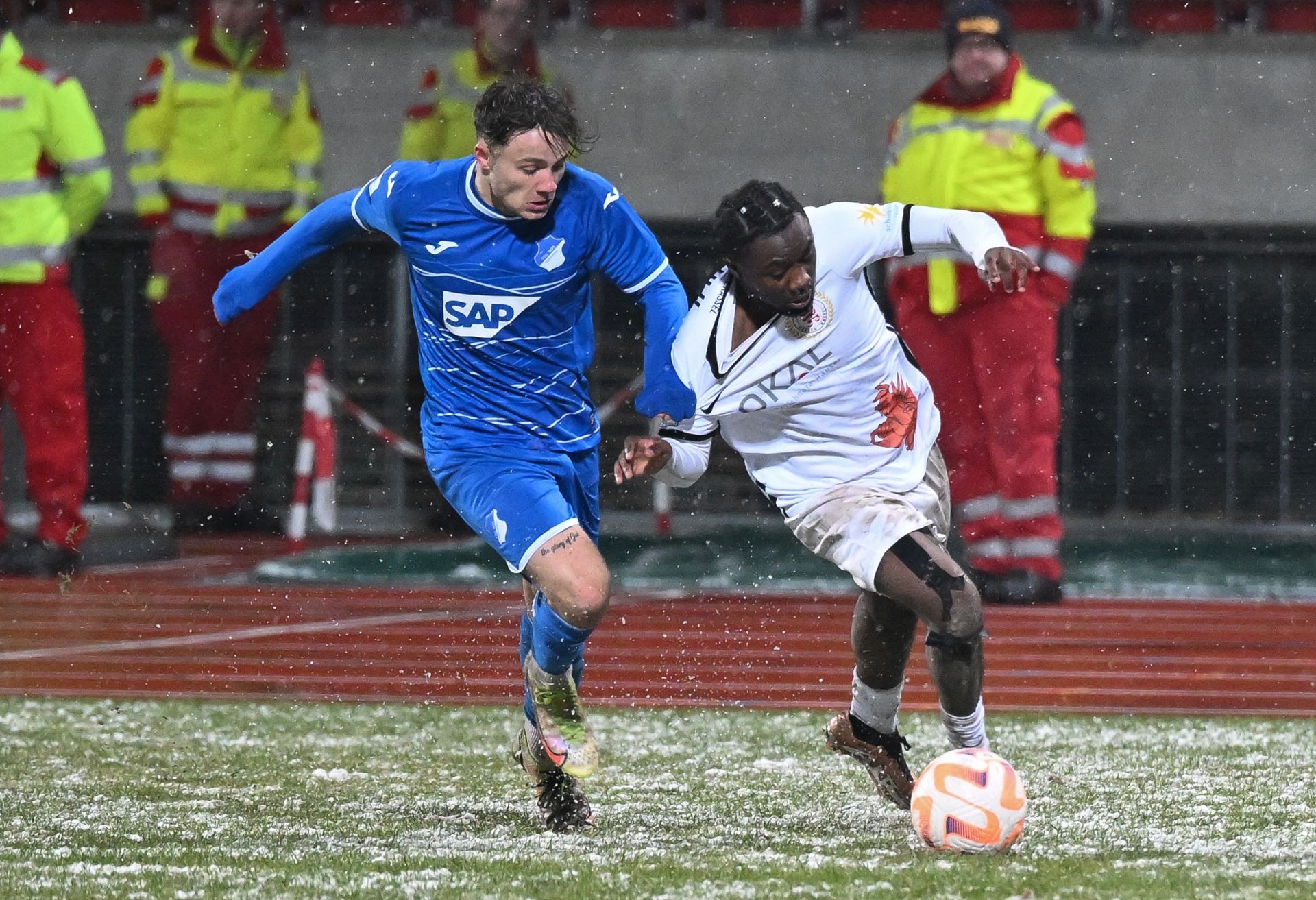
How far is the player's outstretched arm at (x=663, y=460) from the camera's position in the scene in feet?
14.5

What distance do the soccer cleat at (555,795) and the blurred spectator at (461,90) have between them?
7425 mm

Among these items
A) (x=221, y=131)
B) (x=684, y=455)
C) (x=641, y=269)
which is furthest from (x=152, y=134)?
(x=684, y=455)

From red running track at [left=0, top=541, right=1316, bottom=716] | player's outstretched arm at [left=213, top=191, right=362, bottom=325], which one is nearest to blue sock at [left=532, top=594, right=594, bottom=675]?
player's outstretched arm at [left=213, top=191, right=362, bottom=325]

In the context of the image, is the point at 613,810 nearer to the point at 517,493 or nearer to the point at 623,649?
the point at 517,493

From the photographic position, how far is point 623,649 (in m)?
8.49

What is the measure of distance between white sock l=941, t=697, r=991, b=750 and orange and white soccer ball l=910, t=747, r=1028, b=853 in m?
0.47

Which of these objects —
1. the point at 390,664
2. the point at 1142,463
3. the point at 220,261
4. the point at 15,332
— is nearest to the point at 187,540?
the point at 220,261

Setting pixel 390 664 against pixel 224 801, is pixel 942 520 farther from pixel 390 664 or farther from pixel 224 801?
pixel 390 664

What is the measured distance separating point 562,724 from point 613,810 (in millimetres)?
317

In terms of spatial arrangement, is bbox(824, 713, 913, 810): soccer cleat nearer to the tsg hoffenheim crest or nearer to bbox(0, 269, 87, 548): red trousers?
the tsg hoffenheim crest

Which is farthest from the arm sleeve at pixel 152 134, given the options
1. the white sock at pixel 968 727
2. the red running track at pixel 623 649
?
the white sock at pixel 968 727

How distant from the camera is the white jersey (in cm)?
477

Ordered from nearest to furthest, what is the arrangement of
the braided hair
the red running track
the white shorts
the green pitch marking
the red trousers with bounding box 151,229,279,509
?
the braided hair
the white shorts
the red running track
the green pitch marking
the red trousers with bounding box 151,229,279,509

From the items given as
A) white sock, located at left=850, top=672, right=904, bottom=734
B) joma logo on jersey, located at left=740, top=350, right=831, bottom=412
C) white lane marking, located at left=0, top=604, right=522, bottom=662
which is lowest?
white lane marking, located at left=0, top=604, right=522, bottom=662
